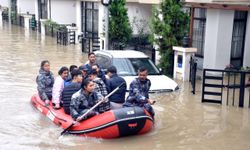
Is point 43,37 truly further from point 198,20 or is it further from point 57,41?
point 198,20

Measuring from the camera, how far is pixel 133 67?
14.2 m

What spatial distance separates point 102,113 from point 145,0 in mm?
15084

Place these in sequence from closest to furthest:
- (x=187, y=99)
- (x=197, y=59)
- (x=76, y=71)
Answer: (x=76, y=71) → (x=187, y=99) → (x=197, y=59)

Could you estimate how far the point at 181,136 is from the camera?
10.1 metres

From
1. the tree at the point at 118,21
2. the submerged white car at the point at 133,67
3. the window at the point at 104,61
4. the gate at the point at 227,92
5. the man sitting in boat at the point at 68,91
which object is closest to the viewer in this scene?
the man sitting in boat at the point at 68,91

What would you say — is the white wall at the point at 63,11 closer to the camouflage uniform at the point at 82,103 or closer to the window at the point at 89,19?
the window at the point at 89,19

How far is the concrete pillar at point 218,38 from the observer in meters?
17.4

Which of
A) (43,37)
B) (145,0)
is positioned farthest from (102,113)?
(43,37)

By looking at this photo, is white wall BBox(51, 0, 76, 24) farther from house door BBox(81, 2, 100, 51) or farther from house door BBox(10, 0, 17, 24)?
house door BBox(10, 0, 17, 24)

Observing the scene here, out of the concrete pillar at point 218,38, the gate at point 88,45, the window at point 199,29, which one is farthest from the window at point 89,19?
the concrete pillar at point 218,38

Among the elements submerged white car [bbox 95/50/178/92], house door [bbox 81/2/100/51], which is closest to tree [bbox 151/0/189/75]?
submerged white car [bbox 95/50/178/92]

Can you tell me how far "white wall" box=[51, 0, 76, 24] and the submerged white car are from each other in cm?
1969

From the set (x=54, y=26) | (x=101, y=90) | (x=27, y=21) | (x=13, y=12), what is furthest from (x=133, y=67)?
(x=13, y=12)

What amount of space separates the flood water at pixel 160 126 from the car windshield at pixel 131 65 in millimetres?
1055
